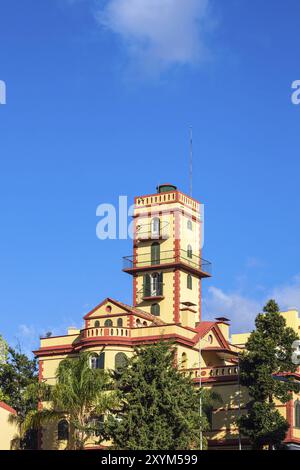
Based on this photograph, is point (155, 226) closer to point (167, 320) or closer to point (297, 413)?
point (167, 320)

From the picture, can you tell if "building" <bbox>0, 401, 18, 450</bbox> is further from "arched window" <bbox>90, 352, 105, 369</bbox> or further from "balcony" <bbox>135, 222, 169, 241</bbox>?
"balcony" <bbox>135, 222, 169, 241</bbox>

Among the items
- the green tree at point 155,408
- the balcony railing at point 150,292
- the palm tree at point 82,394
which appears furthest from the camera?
the balcony railing at point 150,292

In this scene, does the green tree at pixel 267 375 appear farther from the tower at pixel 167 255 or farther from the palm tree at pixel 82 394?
the tower at pixel 167 255

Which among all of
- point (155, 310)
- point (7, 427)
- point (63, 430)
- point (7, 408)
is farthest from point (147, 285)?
point (7, 427)

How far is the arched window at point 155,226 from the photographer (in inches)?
3415

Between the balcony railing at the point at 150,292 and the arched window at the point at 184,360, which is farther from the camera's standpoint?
the balcony railing at the point at 150,292

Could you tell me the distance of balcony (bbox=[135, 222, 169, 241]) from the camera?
86.2 metres

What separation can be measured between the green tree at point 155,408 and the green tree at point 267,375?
4.37 meters

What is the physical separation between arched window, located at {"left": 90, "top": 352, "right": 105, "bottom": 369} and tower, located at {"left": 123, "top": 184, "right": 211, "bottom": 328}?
8.92 m

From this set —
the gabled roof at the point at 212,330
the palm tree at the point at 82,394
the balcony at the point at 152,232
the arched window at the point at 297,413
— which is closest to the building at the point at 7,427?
the palm tree at the point at 82,394

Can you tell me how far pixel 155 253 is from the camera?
86.6 metres
